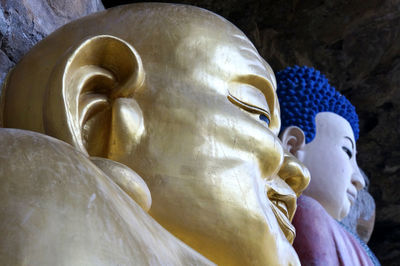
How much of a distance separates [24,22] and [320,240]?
87 cm

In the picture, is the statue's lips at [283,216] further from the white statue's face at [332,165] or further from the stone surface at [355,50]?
the stone surface at [355,50]

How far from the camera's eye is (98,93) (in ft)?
3.75

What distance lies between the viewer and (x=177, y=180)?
42.7 inches

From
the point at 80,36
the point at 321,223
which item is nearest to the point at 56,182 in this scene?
the point at 80,36

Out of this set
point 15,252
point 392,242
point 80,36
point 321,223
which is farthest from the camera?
point 392,242

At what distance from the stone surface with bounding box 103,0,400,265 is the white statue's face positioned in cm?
39

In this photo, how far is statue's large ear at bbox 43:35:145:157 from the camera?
105 cm

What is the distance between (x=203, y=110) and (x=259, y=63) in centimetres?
18

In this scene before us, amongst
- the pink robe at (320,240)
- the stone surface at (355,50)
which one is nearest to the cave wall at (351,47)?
the stone surface at (355,50)

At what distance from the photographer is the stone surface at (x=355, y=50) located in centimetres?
240

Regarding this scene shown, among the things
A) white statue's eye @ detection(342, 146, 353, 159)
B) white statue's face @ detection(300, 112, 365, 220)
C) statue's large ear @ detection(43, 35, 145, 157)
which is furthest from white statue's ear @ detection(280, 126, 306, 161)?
statue's large ear @ detection(43, 35, 145, 157)

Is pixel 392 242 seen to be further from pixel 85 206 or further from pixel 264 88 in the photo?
pixel 85 206

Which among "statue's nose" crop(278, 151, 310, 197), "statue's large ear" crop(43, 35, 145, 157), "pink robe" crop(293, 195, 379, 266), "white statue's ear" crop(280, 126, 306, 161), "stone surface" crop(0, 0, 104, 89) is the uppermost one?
"statue's large ear" crop(43, 35, 145, 157)

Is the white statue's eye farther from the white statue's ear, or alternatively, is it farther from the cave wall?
the cave wall
